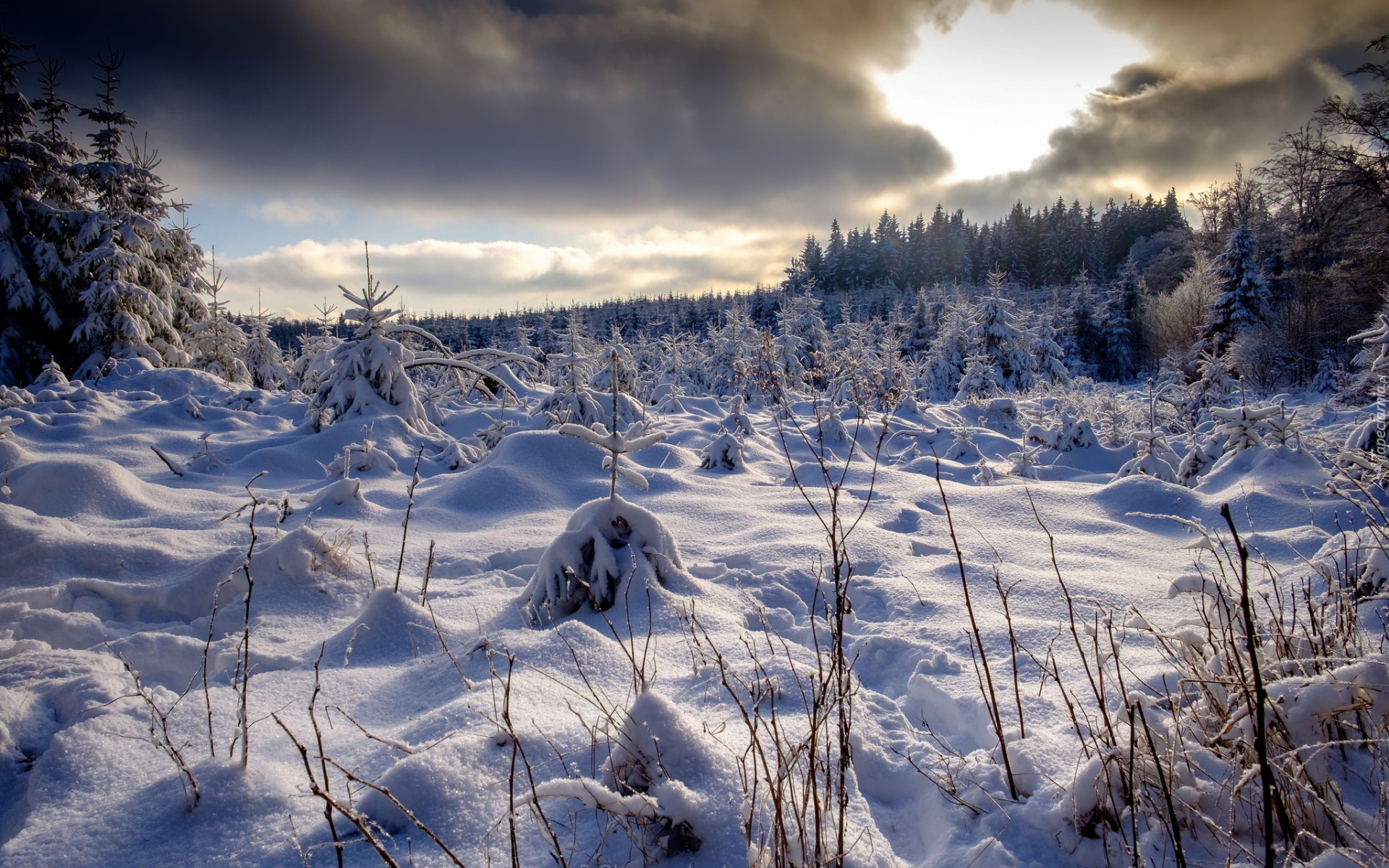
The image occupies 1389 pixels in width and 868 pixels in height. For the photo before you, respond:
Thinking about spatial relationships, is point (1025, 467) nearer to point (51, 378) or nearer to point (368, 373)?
point (368, 373)

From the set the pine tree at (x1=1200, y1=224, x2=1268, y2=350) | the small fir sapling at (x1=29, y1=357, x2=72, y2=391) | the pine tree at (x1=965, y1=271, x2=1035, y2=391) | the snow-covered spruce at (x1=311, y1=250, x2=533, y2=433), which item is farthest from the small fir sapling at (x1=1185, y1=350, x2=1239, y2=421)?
the small fir sapling at (x1=29, y1=357, x2=72, y2=391)

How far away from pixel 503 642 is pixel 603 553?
634mm

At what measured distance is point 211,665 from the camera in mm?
2459

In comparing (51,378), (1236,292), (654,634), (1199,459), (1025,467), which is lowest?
(654,634)

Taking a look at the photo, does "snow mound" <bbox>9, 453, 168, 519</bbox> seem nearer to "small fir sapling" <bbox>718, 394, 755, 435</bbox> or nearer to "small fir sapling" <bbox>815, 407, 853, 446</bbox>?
"small fir sapling" <bbox>718, 394, 755, 435</bbox>

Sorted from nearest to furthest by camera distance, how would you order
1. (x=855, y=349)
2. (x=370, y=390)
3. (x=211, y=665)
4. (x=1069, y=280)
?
(x=211, y=665) < (x=370, y=390) < (x=855, y=349) < (x=1069, y=280)

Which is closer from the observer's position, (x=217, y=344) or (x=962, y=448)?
(x=962, y=448)

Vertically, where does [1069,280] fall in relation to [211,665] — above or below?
above

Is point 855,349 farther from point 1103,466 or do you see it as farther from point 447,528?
point 447,528

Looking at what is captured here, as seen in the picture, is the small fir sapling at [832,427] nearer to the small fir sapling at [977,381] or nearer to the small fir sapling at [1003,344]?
the small fir sapling at [977,381]

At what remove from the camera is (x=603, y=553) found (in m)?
3.04

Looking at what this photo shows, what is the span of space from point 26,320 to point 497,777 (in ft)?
64.4

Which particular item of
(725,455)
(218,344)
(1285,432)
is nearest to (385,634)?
(725,455)

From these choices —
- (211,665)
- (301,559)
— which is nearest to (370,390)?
(301,559)
